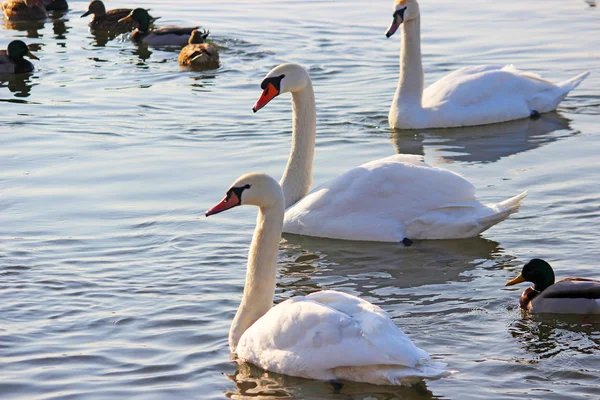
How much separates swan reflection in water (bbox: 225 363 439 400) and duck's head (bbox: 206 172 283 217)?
109 cm

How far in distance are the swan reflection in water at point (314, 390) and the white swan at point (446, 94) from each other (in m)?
7.08

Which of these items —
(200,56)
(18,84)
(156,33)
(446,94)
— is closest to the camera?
(446,94)

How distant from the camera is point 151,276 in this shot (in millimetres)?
8508

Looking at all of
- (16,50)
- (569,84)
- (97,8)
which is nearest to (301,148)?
(569,84)

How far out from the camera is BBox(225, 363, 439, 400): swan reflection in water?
250 inches

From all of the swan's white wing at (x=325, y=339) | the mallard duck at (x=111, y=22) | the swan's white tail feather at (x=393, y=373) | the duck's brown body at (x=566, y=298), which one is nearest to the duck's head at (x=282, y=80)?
the duck's brown body at (x=566, y=298)

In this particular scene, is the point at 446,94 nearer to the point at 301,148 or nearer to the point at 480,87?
the point at 480,87

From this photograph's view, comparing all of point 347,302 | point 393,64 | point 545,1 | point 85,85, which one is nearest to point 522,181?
point 347,302

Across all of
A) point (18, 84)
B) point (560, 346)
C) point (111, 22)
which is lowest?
point (560, 346)

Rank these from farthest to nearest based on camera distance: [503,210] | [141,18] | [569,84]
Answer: [141,18] < [569,84] < [503,210]

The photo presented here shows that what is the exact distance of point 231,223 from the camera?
1003cm

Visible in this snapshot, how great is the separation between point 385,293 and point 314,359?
1927 millimetres

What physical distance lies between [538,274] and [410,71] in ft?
19.1

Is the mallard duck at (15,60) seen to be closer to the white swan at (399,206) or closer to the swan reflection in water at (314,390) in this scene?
the white swan at (399,206)
